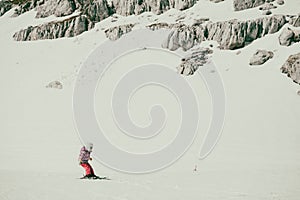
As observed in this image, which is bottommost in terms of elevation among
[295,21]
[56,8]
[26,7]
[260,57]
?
[260,57]

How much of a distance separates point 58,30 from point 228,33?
22941 millimetres

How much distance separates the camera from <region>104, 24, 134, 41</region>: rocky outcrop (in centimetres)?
4916

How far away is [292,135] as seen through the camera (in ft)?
89.8

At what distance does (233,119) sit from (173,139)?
5.20 m

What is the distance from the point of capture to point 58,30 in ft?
180

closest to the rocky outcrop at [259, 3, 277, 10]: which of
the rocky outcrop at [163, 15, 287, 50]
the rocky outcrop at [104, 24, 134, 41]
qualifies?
the rocky outcrop at [163, 15, 287, 50]

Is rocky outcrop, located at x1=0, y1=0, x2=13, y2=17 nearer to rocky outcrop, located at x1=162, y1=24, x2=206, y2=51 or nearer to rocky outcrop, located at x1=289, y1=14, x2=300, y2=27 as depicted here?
rocky outcrop, located at x1=162, y1=24, x2=206, y2=51

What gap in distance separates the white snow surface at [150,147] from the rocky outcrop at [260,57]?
2.18 ft

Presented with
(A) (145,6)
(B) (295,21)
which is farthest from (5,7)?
(B) (295,21)

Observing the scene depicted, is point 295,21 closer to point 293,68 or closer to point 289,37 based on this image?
point 289,37

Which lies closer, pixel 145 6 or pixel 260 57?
pixel 260 57

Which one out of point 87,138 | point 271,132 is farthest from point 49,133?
point 271,132

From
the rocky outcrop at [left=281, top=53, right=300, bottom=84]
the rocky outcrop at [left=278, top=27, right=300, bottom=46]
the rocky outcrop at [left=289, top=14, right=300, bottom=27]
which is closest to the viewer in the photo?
the rocky outcrop at [left=281, top=53, right=300, bottom=84]

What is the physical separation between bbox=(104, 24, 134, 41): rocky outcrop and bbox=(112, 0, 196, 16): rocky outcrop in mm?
6197
